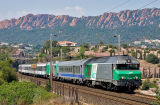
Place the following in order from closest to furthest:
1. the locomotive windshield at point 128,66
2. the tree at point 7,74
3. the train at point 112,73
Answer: the train at point 112,73, the locomotive windshield at point 128,66, the tree at point 7,74

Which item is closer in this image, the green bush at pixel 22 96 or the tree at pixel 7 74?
the green bush at pixel 22 96

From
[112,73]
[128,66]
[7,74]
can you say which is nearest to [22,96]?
[112,73]

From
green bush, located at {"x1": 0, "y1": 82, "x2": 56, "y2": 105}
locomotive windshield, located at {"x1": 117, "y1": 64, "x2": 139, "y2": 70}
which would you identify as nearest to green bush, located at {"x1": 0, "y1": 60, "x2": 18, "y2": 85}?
green bush, located at {"x1": 0, "y1": 82, "x2": 56, "y2": 105}

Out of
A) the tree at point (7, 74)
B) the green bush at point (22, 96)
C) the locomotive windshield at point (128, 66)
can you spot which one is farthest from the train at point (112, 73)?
the tree at point (7, 74)

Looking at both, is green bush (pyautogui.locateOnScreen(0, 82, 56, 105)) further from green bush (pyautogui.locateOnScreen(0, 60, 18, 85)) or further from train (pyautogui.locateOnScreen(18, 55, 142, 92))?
green bush (pyautogui.locateOnScreen(0, 60, 18, 85))

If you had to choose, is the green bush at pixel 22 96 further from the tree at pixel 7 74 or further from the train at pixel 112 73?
the tree at pixel 7 74

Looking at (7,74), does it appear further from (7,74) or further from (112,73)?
(112,73)

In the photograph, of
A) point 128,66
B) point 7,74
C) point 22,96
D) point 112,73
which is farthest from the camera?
point 7,74

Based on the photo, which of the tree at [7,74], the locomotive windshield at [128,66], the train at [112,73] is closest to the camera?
the train at [112,73]

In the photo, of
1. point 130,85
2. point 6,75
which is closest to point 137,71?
point 130,85

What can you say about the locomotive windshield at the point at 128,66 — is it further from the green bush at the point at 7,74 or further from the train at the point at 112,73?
the green bush at the point at 7,74

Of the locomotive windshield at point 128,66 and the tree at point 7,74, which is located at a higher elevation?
the locomotive windshield at point 128,66

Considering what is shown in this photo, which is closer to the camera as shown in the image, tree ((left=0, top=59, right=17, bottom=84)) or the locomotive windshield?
the locomotive windshield

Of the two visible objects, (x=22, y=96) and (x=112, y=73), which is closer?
(x=112, y=73)
